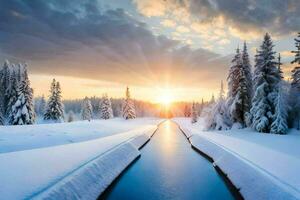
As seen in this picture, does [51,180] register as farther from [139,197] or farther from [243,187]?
[243,187]

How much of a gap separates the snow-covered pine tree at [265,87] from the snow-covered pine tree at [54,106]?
45.9 metres

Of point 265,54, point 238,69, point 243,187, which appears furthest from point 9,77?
point 243,187

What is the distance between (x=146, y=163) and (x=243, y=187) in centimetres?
1024

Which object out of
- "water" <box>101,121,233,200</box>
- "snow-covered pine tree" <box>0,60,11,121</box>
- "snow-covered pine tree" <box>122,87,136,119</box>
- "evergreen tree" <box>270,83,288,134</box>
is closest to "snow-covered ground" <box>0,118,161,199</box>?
"water" <box>101,121,233,200</box>

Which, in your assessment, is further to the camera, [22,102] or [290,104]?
[22,102]

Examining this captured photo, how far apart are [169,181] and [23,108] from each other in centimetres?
4492

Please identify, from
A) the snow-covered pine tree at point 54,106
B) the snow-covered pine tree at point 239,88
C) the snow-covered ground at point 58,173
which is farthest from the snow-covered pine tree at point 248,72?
the snow-covered pine tree at point 54,106

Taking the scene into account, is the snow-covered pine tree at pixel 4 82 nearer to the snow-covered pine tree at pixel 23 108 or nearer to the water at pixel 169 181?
the snow-covered pine tree at pixel 23 108

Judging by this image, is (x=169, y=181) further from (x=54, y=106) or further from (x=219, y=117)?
(x=54, y=106)

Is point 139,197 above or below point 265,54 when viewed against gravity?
below

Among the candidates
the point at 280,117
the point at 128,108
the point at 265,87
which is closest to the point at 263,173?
the point at 280,117

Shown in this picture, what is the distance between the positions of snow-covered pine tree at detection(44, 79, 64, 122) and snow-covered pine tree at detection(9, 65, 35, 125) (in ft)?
44.4

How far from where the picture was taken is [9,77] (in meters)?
79.5

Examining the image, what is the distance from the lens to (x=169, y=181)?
56.7ft
